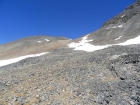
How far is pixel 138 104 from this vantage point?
1282cm

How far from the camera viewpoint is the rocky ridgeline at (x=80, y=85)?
13438mm

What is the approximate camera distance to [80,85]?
15.8 m

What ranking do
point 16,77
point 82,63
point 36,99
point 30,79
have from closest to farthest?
point 36,99, point 30,79, point 16,77, point 82,63

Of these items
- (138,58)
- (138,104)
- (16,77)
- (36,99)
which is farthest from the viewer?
(138,58)

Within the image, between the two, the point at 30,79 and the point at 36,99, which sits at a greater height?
the point at 30,79

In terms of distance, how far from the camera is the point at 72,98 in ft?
45.0

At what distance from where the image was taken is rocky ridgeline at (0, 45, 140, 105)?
1344 cm

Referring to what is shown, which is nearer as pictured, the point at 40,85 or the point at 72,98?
the point at 72,98

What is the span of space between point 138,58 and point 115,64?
2.90 meters

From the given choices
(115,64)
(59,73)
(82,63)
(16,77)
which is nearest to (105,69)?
(115,64)

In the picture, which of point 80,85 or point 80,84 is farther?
point 80,84

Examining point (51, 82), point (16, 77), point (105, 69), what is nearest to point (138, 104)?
point (105, 69)

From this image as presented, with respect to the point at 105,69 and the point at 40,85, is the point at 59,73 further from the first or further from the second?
the point at 105,69

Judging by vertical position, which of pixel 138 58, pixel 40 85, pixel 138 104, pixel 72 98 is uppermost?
pixel 138 58
